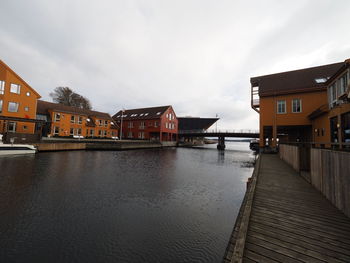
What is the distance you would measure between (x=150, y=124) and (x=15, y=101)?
25.0 metres

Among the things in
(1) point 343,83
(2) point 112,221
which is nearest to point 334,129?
(1) point 343,83

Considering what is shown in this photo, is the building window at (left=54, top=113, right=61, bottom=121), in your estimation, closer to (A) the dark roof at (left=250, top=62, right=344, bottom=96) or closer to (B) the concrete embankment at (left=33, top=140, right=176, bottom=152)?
(B) the concrete embankment at (left=33, top=140, right=176, bottom=152)

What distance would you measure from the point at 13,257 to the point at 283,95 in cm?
2346

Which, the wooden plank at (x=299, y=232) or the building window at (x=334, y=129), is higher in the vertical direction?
the building window at (x=334, y=129)

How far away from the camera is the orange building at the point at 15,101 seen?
22.0m

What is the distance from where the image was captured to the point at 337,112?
10.7 metres

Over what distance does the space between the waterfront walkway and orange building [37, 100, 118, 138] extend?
31.9 meters

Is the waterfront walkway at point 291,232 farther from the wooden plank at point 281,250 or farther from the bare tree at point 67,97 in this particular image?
the bare tree at point 67,97

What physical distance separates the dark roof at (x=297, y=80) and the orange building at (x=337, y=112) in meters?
4.72

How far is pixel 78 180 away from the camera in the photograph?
866 centimetres

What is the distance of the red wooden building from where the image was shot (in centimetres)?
4000

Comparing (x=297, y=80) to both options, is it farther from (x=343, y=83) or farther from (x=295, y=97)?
(x=343, y=83)

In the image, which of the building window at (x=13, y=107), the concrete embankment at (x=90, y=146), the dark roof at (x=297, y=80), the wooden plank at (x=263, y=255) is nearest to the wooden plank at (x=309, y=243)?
the wooden plank at (x=263, y=255)

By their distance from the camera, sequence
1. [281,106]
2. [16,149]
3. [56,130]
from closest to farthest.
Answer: [16,149] → [281,106] → [56,130]
